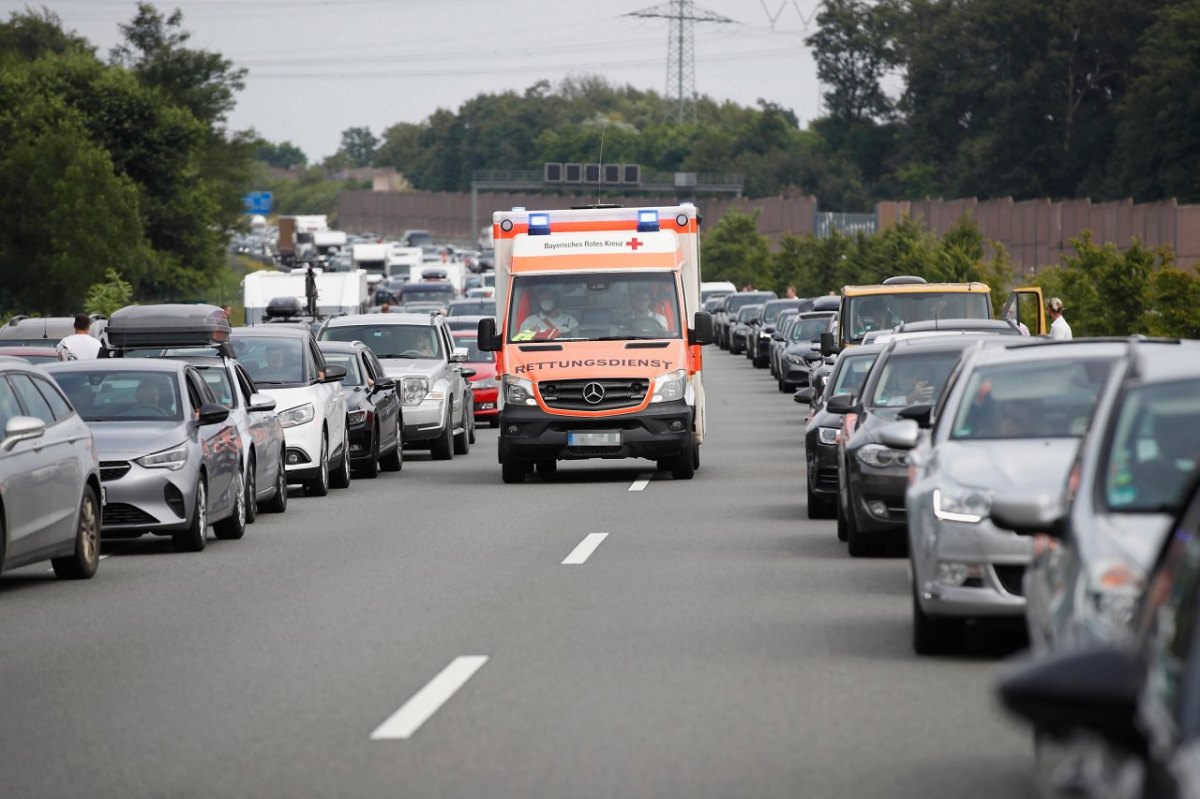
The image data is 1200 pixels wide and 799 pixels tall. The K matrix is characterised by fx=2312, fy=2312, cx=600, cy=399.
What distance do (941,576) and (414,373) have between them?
18331 mm

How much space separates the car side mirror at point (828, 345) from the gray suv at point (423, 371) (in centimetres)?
464

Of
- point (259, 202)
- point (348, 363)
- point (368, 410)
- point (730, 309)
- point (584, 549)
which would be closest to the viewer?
point (584, 549)

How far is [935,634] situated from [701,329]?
12.5 meters

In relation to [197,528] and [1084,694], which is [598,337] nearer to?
[197,528]

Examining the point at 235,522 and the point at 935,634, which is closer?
the point at 935,634

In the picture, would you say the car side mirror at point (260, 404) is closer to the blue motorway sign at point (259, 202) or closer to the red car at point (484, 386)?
the red car at point (484, 386)

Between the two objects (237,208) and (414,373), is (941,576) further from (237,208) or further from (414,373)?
(237,208)

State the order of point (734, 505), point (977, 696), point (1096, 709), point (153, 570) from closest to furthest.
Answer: point (1096, 709) → point (977, 696) → point (153, 570) → point (734, 505)

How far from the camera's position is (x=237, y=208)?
330 feet

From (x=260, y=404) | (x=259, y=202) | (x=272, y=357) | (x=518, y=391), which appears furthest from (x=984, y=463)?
(x=259, y=202)

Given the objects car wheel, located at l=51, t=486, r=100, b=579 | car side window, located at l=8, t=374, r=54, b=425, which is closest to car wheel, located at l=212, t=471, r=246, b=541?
car wheel, located at l=51, t=486, r=100, b=579

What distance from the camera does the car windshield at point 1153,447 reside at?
728 centimetres

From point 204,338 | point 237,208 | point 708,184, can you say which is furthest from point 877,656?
point 708,184

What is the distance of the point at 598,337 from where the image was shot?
77.8ft
